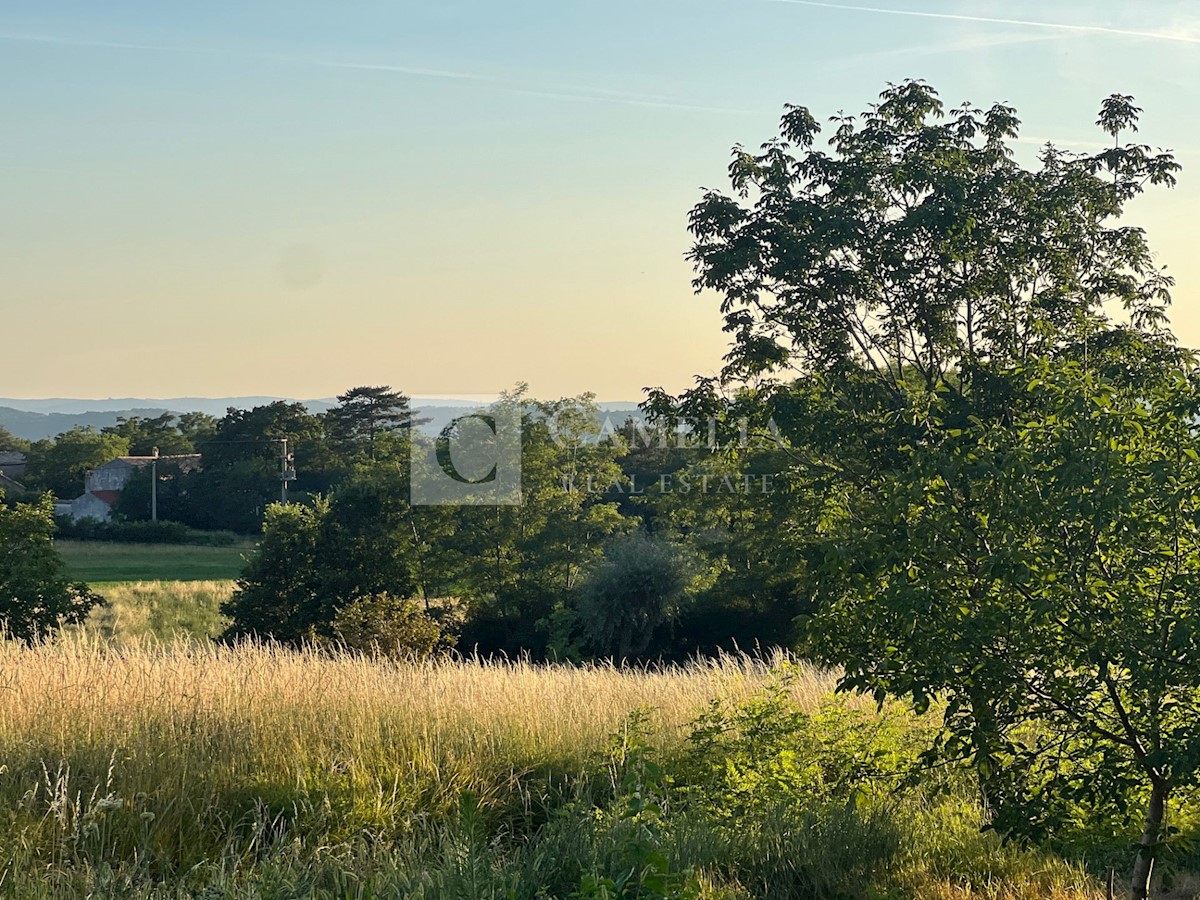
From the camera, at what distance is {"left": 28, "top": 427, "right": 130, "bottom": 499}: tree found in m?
83.2

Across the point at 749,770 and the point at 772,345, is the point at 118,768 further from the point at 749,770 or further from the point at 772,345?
the point at 772,345

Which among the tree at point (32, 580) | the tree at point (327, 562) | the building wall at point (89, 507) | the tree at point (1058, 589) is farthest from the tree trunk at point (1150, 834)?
the building wall at point (89, 507)

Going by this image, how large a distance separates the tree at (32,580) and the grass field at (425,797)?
19.8m

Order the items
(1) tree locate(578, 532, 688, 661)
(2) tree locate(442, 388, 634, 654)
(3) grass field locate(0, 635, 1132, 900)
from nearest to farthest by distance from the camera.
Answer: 1. (3) grass field locate(0, 635, 1132, 900)
2. (1) tree locate(578, 532, 688, 661)
3. (2) tree locate(442, 388, 634, 654)

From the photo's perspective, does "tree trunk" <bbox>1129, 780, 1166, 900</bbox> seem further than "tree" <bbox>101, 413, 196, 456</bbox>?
No

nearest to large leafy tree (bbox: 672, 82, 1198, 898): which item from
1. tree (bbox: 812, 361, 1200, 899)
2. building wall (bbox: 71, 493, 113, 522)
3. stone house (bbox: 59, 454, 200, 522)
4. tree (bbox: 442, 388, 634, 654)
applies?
tree (bbox: 812, 361, 1200, 899)

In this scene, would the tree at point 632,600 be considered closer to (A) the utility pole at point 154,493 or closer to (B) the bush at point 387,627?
(B) the bush at point 387,627

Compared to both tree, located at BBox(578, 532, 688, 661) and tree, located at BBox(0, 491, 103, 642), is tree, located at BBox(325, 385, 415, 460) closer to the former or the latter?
tree, located at BBox(578, 532, 688, 661)

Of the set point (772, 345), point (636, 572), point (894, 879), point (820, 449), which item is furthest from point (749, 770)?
point (636, 572)

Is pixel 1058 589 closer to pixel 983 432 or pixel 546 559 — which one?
pixel 983 432

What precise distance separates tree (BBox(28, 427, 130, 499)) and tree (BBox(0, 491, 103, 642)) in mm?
58006

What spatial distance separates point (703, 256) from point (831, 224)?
1.47 metres

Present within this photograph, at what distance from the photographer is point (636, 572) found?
1401 inches

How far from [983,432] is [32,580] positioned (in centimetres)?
2574
